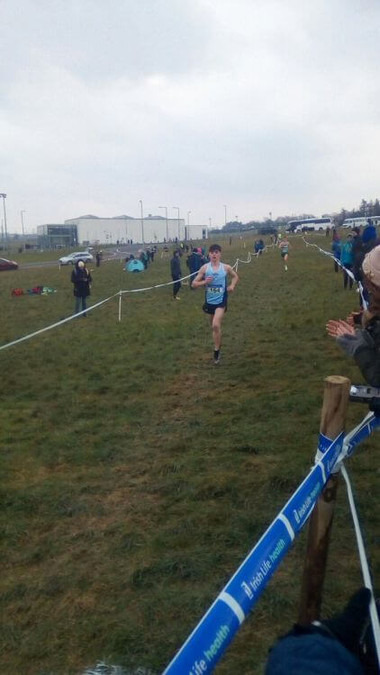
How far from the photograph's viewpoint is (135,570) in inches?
145

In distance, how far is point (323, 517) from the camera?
8.67 feet

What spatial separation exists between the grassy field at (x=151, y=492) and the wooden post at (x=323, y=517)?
1.52 feet

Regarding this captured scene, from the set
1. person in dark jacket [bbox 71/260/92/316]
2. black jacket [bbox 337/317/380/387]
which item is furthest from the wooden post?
person in dark jacket [bbox 71/260/92/316]

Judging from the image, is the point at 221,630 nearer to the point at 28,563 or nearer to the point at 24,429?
the point at 28,563

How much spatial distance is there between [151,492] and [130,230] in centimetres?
12471

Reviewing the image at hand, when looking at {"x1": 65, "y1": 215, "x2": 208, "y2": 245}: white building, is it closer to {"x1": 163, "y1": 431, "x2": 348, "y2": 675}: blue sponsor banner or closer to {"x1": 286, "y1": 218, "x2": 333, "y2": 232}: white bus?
{"x1": 286, "y1": 218, "x2": 333, "y2": 232}: white bus

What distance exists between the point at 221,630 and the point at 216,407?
5.28 meters

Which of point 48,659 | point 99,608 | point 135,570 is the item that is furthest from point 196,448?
point 48,659

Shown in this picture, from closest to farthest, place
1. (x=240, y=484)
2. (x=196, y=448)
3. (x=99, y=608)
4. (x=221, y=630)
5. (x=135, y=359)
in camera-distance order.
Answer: (x=221, y=630), (x=99, y=608), (x=240, y=484), (x=196, y=448), (x=135, y=359)

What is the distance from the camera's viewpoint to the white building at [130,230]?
116 metres

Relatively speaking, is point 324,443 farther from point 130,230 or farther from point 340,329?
point 130,230

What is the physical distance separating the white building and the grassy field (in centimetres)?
10655

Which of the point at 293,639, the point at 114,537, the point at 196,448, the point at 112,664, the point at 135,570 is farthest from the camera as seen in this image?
the point at 196,448

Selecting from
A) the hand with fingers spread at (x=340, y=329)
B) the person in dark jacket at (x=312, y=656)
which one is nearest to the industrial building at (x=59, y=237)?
the hand with fingers spread at (x=340, y=329)
